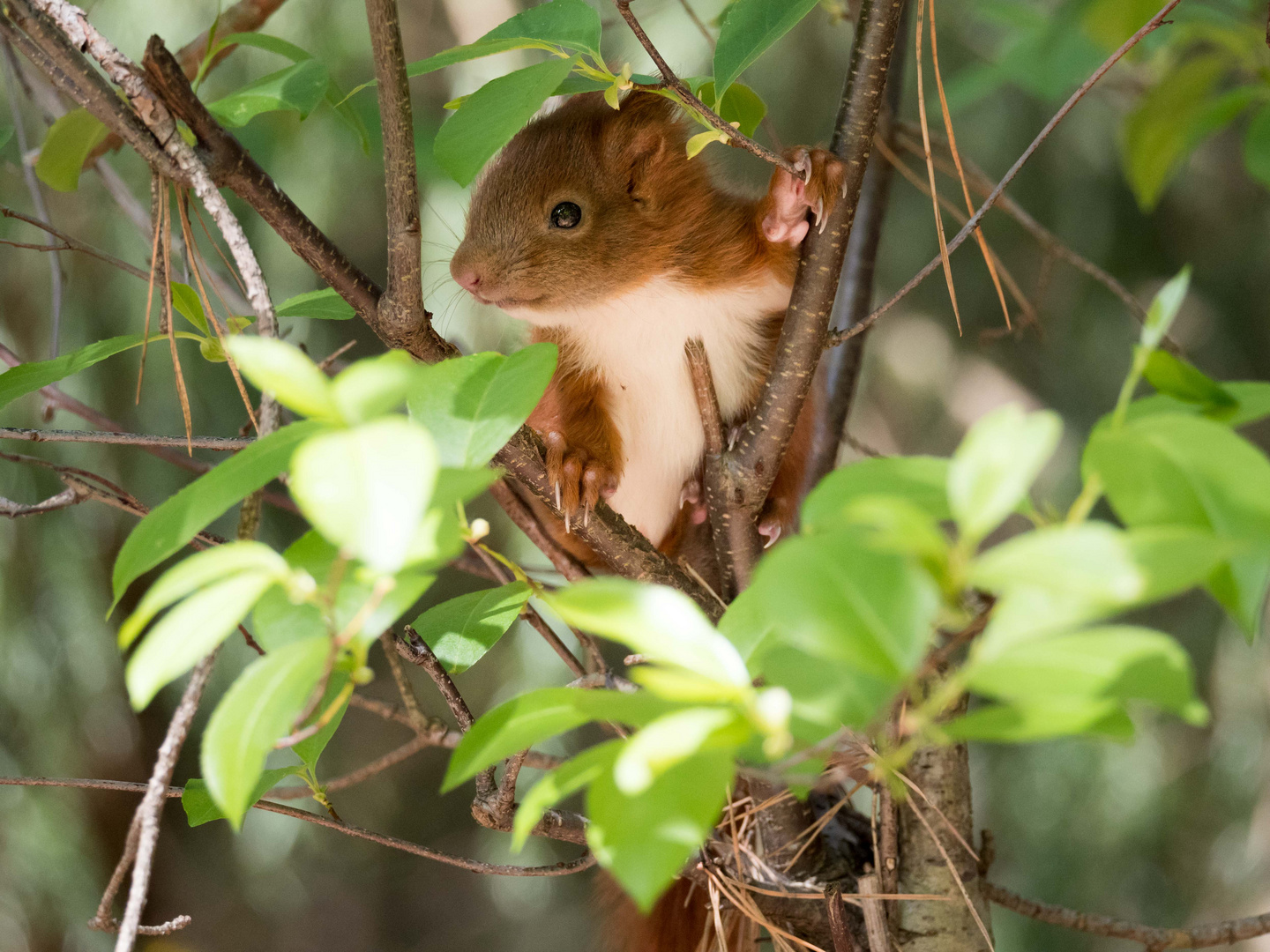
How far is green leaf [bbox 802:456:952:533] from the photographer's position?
0.42 metres

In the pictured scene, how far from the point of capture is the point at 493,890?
8.89ft

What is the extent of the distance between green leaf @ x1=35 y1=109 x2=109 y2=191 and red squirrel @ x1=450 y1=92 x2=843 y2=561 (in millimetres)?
439

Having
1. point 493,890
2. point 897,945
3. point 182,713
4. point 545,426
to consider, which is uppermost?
point 182,713

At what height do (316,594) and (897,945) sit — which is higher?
(316,594)

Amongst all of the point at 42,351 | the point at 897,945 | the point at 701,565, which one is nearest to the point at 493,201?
the point at 701,565

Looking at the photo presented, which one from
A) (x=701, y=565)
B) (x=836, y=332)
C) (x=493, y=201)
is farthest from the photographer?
(x=701, y=565)

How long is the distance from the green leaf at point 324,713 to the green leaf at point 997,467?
310 millimetres

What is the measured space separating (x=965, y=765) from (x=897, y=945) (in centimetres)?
20

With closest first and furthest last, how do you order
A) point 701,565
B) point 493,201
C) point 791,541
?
point 791,541, point 493,201, point 701,565

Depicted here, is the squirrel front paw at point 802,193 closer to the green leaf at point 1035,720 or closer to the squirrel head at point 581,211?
the squirrel head at point 581,211

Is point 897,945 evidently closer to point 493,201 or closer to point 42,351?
point 493,201

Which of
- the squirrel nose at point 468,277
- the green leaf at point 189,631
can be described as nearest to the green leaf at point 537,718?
the green leaf at point 189,631

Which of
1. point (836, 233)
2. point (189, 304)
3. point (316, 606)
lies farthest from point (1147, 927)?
point (189, 304)

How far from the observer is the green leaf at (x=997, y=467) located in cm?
35
